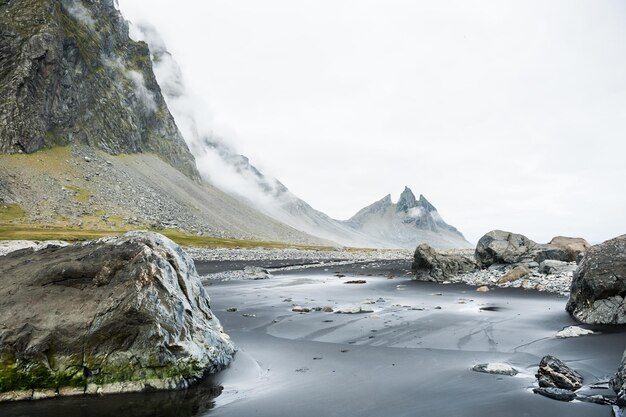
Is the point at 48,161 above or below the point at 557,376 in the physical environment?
above

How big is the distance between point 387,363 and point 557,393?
4.93 m

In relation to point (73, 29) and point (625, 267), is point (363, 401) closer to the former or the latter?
point (625, 267)

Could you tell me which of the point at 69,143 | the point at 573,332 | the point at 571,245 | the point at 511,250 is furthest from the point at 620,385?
the point at 69,143

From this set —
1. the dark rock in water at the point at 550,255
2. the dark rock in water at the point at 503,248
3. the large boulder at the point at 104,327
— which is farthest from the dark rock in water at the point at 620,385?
the dark rock in water at the point at 503,248

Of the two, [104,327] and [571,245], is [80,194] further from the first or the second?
[104,327]

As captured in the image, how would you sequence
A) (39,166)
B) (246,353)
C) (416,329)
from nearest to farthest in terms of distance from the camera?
(246,353) < (416,329) < (39,166)

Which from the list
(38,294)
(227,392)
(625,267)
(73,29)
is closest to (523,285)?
(625,267)

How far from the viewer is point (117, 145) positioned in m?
185

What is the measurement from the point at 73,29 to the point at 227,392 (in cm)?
21058

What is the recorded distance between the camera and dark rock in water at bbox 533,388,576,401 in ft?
31.5

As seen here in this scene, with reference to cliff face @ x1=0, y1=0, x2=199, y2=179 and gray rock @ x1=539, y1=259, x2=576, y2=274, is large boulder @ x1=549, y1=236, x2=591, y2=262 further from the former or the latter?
cliff face @ x1=0, y1=0, x2=199, y2=179

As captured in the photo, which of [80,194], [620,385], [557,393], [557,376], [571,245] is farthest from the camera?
[80,194]

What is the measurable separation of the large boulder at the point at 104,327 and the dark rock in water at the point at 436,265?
29545mm

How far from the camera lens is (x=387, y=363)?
44.4 feet
